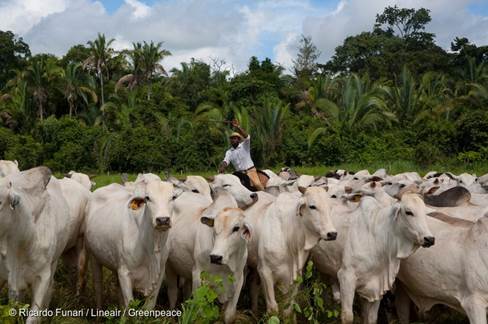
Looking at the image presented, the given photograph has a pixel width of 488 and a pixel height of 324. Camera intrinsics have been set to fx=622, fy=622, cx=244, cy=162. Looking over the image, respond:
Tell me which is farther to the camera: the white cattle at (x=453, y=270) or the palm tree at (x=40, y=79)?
the palm tree at (x=40, y=79)

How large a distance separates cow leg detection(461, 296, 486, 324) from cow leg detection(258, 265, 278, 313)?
163 centimetres

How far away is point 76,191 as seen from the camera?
22.3 ft

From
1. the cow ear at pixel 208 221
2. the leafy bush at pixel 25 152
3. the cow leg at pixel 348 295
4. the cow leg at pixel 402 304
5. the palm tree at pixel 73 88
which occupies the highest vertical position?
the palm tree at pixel 73 88

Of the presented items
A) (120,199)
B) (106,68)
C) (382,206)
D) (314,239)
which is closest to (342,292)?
(314,239)

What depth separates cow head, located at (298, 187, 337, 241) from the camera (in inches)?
215

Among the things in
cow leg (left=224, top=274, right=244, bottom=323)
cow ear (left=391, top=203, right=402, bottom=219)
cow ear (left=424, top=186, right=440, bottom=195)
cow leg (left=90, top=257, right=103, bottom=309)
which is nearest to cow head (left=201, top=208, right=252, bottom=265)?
cow leg (left=224, top=274, right=244, bottom=323)

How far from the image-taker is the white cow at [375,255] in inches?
209

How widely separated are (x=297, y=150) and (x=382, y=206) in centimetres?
1916

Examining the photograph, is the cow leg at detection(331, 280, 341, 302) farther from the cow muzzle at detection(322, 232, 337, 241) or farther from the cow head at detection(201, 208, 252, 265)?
the cow head at detection(201, 208, 252, 265)

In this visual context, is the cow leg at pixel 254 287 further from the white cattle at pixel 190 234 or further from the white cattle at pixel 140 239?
the white cattle at pixel 140 239

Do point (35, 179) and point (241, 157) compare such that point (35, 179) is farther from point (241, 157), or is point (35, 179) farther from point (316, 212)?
point (241, 157)

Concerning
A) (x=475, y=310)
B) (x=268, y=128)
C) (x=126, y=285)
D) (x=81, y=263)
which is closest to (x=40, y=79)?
(x=268, y=128)

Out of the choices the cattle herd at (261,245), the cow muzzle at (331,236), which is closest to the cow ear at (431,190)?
the cattle herd at (261,245)

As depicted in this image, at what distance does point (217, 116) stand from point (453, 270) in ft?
73.3
